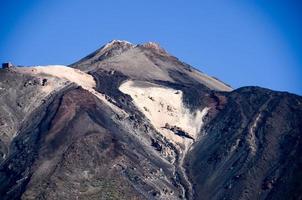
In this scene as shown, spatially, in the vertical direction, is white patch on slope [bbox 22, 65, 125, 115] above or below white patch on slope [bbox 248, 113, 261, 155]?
below

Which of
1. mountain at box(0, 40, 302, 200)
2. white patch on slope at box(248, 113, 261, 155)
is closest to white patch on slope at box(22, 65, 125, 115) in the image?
mountain at box(0, 40, 302, 200)

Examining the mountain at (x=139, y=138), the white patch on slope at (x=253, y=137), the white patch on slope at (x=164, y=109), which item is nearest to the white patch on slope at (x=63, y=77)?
the mountain at (x=139, y=138)

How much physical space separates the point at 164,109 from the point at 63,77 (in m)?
21.7

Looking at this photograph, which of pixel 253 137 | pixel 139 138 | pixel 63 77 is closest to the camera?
pixel 253 137

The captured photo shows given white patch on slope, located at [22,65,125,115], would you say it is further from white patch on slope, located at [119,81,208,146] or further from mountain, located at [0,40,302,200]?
white patch on slope, located at [119,81,208,146]

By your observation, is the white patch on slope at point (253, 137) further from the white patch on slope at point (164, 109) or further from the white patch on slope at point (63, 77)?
the white patch on slope at point (63, 77)

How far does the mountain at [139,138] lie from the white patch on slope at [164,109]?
200mm

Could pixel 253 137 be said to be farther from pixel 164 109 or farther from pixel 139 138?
pixel 164 109

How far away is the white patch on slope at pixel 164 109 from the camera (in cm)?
16100

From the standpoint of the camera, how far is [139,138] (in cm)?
15062

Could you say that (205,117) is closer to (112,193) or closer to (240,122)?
(240,122)

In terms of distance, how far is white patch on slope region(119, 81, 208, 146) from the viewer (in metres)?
161

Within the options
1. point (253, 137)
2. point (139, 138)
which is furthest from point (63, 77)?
point (253, 137)

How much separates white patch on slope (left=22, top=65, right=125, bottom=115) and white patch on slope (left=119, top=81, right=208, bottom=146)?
7.14 meters
